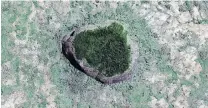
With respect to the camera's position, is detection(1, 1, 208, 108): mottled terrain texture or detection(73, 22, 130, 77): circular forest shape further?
detection(1, 1, 208, 108): mottled terrain texture

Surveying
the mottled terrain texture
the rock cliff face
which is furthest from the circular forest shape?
the mottled terrain texture

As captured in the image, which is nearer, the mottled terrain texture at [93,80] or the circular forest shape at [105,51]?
Result: the circular forest shape at [105,51]

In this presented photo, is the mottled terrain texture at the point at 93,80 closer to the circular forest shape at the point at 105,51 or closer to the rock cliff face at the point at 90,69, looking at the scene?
the rock cliff face at the point at 90,69

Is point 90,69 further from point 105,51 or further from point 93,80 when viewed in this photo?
point 105,51

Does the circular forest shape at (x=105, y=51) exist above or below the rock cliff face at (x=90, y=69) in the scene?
above

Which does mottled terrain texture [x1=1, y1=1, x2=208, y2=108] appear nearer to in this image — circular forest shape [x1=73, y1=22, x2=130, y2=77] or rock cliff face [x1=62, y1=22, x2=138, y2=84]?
rock cliff face [x1=62, y1=22, x2=138, y2=84]

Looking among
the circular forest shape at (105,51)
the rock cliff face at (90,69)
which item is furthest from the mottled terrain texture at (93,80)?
the circular forest shape at (105,51)
